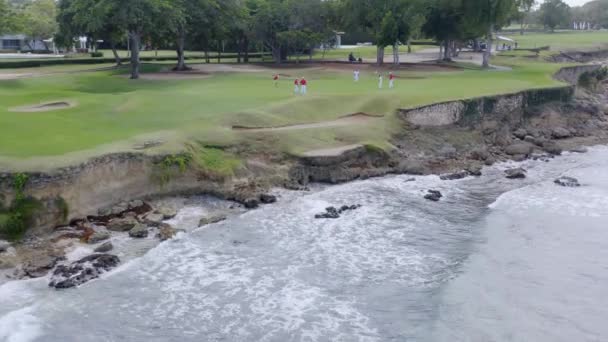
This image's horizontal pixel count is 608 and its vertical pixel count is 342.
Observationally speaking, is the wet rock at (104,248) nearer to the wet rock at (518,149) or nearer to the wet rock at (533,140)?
the wet rock at (518,149)

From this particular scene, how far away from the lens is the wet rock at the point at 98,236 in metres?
18.0

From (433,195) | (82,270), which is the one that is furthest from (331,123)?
(82,270)

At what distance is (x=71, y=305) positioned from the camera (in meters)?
14.7

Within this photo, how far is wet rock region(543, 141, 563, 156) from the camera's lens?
32062mm

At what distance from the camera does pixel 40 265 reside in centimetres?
1634

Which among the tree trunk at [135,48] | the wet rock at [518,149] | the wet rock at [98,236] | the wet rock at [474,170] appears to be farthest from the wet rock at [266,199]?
the tree trunk at [135,48]

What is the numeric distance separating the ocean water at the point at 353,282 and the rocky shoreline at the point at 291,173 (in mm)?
725

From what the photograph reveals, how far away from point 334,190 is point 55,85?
22769mm

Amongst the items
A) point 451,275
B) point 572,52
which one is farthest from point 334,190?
point 572,52

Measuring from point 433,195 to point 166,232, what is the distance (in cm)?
1006

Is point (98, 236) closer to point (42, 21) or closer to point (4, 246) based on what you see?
point (4, 246)

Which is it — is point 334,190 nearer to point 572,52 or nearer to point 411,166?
point 411,166

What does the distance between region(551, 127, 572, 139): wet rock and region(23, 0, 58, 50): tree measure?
5441 centimetres

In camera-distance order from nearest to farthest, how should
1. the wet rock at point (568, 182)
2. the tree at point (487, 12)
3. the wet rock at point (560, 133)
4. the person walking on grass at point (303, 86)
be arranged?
the wet rock at point (568, 182) < the person walking on grass at point (303, 86) < the wet rock at point (560, 133) < the tree at point (487, 12)
